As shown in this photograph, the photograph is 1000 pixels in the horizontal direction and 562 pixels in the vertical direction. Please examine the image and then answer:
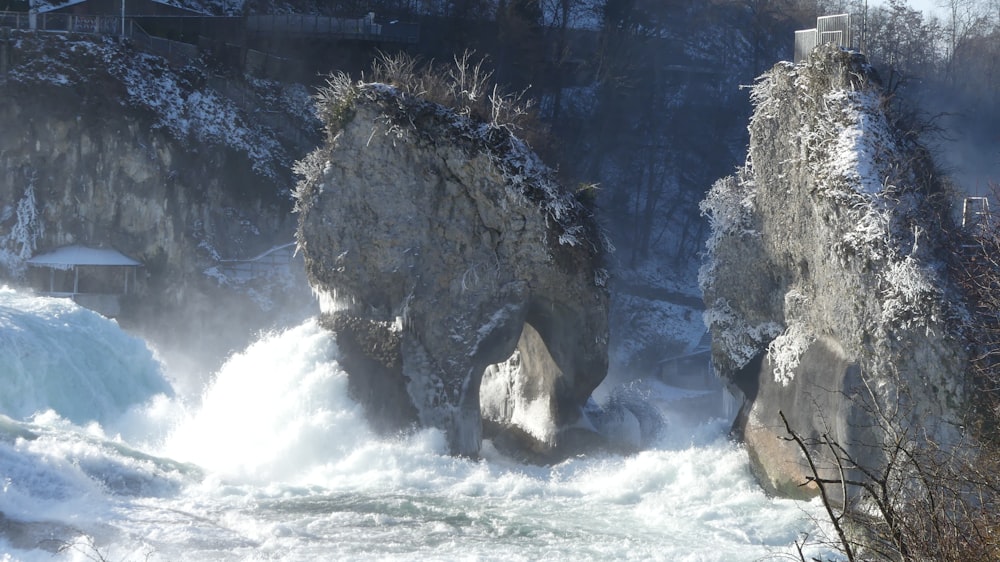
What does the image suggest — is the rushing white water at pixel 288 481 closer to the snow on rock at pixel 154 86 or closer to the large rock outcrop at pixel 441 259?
the large rock outcrop at pixel 441 259

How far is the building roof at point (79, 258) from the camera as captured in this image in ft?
134

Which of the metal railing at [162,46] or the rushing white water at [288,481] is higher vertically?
the metal railing at [162,46]

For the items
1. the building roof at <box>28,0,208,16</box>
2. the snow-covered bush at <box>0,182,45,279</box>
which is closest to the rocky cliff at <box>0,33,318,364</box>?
the snow-covered bush at <box>0,182,45,279</box>

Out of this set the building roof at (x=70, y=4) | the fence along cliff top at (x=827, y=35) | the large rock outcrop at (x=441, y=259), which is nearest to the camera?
the fence along cliff top at (x=827, y=35)

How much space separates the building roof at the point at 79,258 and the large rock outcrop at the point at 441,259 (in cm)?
1888

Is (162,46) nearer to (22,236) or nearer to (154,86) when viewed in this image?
(154,86)

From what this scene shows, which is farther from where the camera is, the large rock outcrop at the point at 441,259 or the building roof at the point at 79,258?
the building roof at the point at 79,258

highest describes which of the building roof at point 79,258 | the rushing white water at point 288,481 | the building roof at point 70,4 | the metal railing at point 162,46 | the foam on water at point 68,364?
the building roof at point 70,4

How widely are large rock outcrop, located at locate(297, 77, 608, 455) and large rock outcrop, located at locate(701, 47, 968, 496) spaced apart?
3398 millimetres

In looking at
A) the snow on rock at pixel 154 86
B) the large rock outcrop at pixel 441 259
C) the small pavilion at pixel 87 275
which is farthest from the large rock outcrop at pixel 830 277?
the snow on rock at pixel 154 86

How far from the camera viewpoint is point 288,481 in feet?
71.5

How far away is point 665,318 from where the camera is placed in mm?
49219

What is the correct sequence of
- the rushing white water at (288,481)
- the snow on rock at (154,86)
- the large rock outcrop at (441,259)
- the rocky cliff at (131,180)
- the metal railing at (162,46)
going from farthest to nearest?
the metal railing at (162,46) → the snow on rock at (154,86) → the rocky cliff at (131,180) → the large rock outcrop at (441,259) → the rushing white water at (288,481)

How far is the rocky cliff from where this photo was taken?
137ft
